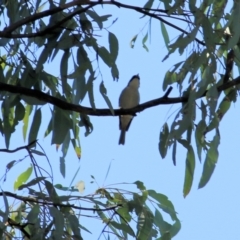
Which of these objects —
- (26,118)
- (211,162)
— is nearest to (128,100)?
(26,118)

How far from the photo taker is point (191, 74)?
257 cm

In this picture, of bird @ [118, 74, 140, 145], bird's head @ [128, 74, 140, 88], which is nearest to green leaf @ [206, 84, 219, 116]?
bird @ [118, 74, 140, 145]

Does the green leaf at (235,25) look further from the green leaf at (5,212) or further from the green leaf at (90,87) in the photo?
the green leaf at (5,212)

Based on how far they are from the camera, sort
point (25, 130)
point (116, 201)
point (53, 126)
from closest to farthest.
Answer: point (116, 201) → point (53, 126) → point (25, 130)

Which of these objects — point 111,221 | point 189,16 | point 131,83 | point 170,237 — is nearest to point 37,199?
point 111,221

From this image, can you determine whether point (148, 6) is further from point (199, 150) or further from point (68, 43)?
point (199, 150)

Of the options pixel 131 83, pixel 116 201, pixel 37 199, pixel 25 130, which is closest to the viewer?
pixel 37 199

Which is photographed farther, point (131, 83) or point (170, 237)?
point (131, 83)

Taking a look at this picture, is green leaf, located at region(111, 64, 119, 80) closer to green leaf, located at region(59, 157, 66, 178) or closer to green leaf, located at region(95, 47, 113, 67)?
green leaf, located at region(95, 47, 113, 67)

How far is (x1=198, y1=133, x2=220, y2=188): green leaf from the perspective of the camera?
2.58 metres

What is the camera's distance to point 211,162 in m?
2.61

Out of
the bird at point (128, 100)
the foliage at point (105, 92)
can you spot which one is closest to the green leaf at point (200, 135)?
the foliage at point (105, 92)

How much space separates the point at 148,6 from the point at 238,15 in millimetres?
489

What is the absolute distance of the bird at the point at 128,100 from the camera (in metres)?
5.17
